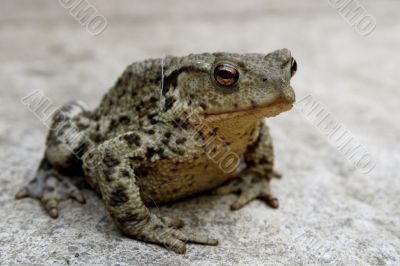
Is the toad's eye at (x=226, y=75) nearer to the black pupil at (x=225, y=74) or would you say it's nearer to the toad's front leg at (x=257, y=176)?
the black pupil at (x=225, y=74)

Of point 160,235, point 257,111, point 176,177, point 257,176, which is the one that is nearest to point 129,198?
point 160,235

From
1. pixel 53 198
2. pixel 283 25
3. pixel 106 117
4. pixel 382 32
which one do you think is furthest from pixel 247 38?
pixel 53 198

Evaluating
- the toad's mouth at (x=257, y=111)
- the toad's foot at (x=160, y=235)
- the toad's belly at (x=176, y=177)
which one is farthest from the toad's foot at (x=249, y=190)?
the toad's mouth at (x=257, y=111)

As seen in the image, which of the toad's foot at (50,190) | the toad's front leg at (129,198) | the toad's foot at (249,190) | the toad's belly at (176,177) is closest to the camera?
the toad's front leg at (129,198)

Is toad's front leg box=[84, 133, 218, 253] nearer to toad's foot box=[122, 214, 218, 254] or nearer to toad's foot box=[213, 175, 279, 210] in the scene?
toad's foot box=[122, 214, 218, 254]

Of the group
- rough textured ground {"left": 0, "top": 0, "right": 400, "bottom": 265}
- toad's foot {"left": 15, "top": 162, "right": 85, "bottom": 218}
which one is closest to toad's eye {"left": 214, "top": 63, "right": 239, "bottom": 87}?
rough textured ground {"left": 0, "top": 0, "right": 400, "bottom": 265}

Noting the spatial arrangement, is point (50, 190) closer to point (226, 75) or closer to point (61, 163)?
point (61, 163)

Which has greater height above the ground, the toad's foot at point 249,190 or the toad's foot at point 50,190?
the toad's foot at point 249,190
